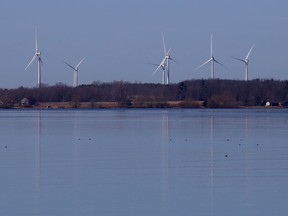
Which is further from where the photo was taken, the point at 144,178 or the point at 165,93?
the point at 165,93

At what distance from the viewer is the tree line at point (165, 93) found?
112 metres

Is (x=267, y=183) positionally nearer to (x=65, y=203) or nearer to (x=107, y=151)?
(x=65, y=203)

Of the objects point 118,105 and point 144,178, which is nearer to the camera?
point 144,178

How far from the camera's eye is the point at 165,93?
397 ft

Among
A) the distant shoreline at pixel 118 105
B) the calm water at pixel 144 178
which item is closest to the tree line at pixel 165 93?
the distant shoreline at pixel 118 105

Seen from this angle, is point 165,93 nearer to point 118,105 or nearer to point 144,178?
point 118,105

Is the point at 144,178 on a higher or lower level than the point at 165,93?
lower

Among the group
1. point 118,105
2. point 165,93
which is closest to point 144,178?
point 118,105

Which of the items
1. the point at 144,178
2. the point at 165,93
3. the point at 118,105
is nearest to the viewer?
the point at 144,178

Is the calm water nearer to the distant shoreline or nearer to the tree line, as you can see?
the distant shoreline

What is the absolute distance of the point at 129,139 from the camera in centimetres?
2958

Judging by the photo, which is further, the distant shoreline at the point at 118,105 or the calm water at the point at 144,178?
the distant shoreline at the point at 118,105

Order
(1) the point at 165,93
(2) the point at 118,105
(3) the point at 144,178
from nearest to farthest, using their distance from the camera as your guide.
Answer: (3) the point at 144,178
(2) the point at 118,105
(1) the point at 165,93

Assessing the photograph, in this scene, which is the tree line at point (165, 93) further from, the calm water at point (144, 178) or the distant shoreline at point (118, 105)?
the calm water at point (144, 178)
